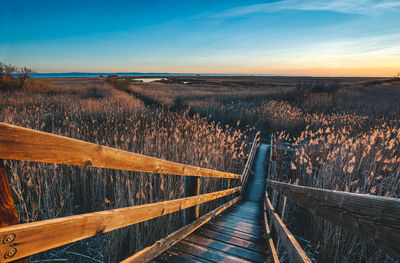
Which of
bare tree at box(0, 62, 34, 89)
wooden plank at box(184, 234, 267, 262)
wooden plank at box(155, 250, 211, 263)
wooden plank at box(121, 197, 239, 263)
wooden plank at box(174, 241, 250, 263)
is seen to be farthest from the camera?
bare tree at box(0, 62, 34, 89)

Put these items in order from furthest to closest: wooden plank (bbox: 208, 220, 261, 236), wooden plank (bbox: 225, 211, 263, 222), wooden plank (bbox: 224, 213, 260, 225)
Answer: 1. wooden plank (bbox: 225, 211, 263, 222)
2. wooden plank (bbox: 224, 213, 260, 225)
3. wooden plank (bbox: 208, 220, 261, 236)

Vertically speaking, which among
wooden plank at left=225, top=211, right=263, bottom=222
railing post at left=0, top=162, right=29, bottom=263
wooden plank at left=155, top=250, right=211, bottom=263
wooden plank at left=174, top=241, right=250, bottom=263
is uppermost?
railing post at left=0, top=162, right=29, bottom=263

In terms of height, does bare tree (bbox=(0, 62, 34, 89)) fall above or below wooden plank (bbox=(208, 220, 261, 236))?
above

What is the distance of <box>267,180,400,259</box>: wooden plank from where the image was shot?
35.2 inches

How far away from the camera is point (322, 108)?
45.3ft

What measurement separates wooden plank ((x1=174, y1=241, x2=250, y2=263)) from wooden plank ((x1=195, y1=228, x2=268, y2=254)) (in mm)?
359

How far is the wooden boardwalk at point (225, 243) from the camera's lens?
7.64 ft

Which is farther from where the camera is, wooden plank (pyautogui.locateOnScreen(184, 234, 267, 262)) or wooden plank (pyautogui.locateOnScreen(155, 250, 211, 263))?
wooden plank (pyautogui.locateOnScreen(184, 234, 267, 262))

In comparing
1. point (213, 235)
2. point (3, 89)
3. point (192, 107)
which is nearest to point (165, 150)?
point (213, 235)

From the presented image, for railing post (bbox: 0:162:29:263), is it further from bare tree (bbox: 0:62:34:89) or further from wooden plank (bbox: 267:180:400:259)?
bare tree (bbox: 0:62:34:89)

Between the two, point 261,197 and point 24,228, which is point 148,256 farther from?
point 261,197

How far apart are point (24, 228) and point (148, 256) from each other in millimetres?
1391

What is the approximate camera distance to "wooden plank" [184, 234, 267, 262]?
2.47 meters

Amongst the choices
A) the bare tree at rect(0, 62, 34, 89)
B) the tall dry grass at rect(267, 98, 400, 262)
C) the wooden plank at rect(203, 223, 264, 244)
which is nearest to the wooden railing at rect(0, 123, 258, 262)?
the wooden plank at rect(203, 223, 264, 244)
